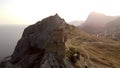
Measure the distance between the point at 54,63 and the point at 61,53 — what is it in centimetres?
235

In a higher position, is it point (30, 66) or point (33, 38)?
point (33, 38)

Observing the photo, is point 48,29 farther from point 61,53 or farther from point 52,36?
point 61,53

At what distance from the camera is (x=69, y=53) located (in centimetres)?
4012

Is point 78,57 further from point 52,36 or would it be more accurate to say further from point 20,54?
point 20,54

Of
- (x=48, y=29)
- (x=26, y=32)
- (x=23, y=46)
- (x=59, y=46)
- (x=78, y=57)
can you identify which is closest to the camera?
(x=59, y=46)

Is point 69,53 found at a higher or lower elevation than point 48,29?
lower

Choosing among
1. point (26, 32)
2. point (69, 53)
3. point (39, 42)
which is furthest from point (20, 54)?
point (69, 53)

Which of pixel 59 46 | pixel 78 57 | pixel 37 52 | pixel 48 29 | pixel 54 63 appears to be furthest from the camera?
pixel 48 29

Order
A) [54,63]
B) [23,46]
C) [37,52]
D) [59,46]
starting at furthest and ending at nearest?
[23,46] → [37,52] → [59,46] → [54,63]

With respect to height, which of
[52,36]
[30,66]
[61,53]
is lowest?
[30,66]

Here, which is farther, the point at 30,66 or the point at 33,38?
the point at 33,38

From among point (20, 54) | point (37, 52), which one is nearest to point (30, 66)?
point (37, 52)

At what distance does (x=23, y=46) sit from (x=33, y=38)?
4813 millimetres

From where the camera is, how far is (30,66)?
4100cm
